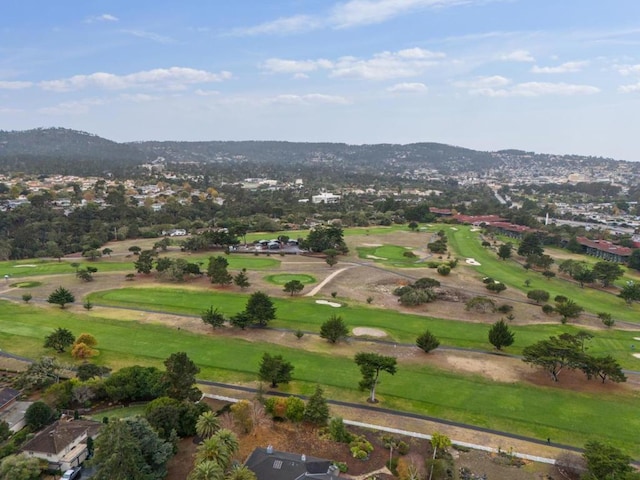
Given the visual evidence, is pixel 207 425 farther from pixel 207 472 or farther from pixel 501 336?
pixel 501 336

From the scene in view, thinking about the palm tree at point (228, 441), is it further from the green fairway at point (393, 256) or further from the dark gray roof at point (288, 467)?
the green fairway at point (393, 256)

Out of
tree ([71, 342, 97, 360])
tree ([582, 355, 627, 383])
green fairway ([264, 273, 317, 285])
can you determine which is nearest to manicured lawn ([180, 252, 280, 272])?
green fairway ([264, 273, 317, 285])

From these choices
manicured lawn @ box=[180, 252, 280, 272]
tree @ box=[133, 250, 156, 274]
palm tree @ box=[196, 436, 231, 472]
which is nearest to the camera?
palm tree @ box=[196, 436, 231, 472]

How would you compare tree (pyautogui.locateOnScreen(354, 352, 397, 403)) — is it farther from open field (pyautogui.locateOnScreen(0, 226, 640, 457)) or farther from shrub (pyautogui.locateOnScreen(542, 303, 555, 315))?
shrub (pyautogui.locateOnScreen(542, 303, 555, 315))

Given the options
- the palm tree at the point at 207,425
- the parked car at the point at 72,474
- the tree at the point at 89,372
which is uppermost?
the palm tree at the point at 207,425

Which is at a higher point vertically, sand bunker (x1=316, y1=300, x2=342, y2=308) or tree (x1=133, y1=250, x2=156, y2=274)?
tree (x1=133, y1=250, x2=156, y2=274)

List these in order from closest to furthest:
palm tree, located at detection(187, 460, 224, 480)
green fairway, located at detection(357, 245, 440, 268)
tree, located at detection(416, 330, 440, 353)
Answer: palm tree, located at detection(187, 460, 224, 480), tree, located at detection(416, 330, 440, 353), green fairway, located at detection(357, 245, 440, 268)

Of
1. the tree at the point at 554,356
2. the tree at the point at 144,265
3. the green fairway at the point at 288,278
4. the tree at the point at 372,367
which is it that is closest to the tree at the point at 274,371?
the tree at the point at 372,367
